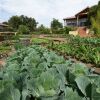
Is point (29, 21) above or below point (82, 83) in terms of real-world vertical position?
below

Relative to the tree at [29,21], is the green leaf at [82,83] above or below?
above

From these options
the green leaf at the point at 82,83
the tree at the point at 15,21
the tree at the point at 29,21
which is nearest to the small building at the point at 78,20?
the tree at the point at 29,21

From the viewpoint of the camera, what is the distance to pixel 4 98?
1.95m

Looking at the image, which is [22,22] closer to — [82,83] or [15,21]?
[15,21]

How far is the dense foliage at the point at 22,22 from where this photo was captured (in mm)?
77500

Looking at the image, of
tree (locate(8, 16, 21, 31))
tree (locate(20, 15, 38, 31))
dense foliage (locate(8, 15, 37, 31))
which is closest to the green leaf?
dense foliage (locate(8, 15, 37, 31))

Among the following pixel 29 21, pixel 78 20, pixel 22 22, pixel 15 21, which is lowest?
pixel 22 22

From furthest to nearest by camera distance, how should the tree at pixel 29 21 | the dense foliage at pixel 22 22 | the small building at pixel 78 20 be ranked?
the tree at pixel 29 21
the dense foliage at pixel 22 22
the small building at pixel 78 20

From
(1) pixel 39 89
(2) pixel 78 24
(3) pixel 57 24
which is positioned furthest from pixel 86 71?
(3) pixel 57 24

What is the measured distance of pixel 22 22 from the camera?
7875cm

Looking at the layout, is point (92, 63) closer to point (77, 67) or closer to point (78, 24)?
point (77, 67)

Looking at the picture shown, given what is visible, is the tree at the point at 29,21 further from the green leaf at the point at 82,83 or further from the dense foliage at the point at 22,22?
the green leaf at the point at 82,83

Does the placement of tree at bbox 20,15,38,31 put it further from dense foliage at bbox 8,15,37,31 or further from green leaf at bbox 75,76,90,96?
green leaf at bbox 75,76,90,96

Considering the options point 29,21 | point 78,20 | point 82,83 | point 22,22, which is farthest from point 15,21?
point 82,83
